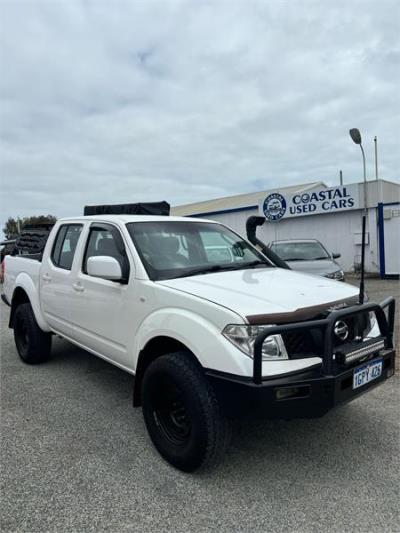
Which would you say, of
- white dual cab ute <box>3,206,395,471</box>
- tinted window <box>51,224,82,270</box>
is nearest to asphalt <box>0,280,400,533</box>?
white dual cab ute <box>3,206,395,471</box>

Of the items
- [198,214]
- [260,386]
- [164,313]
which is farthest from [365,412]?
[198,214]

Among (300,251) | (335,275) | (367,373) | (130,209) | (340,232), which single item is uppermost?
(130,209)

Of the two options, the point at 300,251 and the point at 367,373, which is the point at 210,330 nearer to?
the point at 367,373

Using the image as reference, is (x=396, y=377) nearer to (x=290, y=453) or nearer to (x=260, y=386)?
(x=290, y=453)

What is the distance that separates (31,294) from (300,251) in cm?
697

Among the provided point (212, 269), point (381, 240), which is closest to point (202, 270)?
point (212, 269)

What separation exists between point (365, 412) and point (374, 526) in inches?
62.0

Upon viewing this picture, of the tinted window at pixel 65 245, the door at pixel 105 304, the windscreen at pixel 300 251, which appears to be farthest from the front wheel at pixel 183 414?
the windscreen at pixel 300 251

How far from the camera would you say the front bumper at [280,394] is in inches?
96.4

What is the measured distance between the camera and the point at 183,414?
2.96 metres

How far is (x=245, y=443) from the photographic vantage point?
3.27 meters

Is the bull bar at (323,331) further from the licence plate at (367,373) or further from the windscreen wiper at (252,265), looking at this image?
the windscreen wiper at (252,265)

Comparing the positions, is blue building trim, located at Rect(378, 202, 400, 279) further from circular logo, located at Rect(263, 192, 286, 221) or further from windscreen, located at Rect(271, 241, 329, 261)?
windscreen, located at Rect(271, 241, 329, 261)

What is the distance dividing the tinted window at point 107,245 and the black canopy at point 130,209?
8.53 feet
